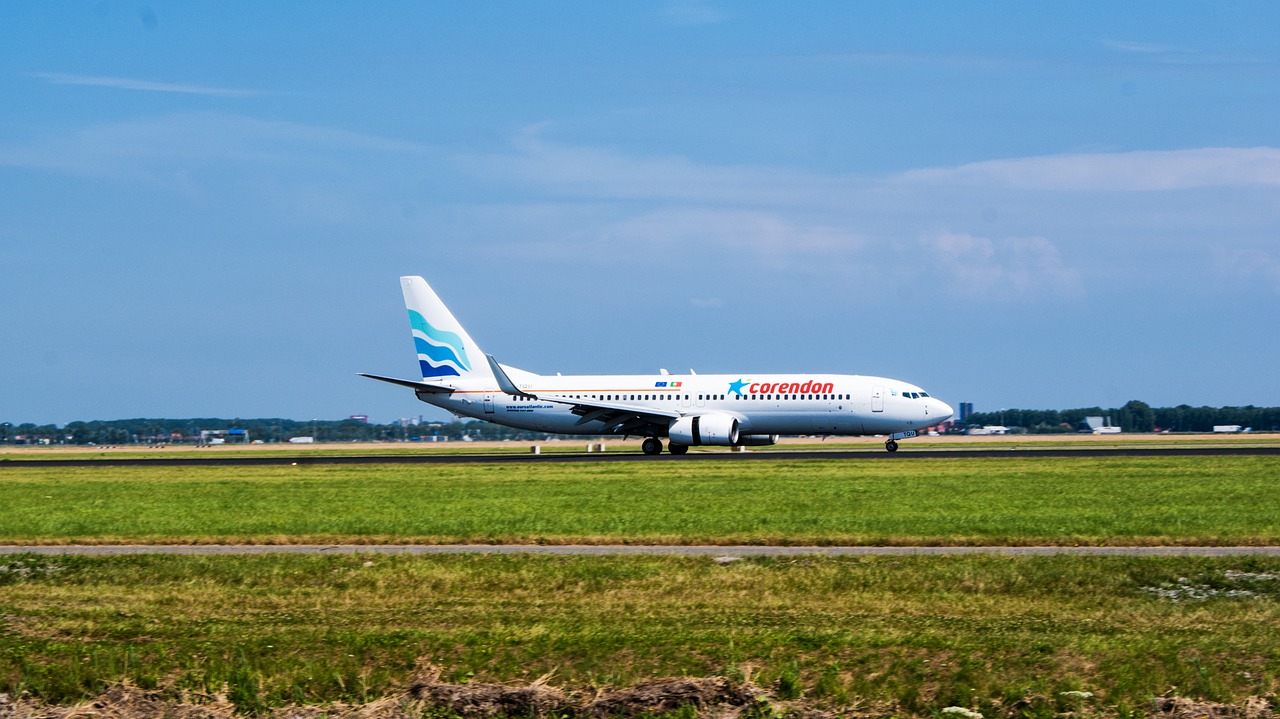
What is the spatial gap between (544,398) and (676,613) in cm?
5120

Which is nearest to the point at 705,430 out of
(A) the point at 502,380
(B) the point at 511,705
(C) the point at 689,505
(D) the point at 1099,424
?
(A) the point at 502,380

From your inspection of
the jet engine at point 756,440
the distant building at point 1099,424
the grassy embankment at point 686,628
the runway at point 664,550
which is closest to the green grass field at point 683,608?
the grassy embankment at point 686,628

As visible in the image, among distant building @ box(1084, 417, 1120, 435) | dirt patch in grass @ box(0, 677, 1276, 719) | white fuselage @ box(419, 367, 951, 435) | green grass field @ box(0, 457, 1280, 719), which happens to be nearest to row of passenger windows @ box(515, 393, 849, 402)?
white fuselage @ box(419, 367, 951, 435)

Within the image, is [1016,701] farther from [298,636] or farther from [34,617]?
[34,617]

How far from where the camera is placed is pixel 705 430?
203 ft

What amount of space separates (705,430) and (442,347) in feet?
52.8

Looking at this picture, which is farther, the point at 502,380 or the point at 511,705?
the point at 502,380

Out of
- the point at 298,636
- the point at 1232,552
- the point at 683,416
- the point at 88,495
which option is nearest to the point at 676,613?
the point at 298,636

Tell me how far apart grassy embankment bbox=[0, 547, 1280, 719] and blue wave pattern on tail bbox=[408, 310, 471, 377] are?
49.1m

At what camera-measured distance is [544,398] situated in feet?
221

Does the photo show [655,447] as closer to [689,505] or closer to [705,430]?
[705,430]

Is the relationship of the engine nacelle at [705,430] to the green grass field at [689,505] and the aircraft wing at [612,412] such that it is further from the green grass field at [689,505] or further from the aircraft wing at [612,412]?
the green grass field at [689,505]

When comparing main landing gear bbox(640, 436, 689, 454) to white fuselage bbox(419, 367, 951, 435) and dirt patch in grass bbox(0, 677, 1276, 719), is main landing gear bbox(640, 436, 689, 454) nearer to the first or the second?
white fuselage bbox(419, 367, 951, 435)

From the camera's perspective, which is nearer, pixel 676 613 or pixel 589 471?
pixel 676 613
